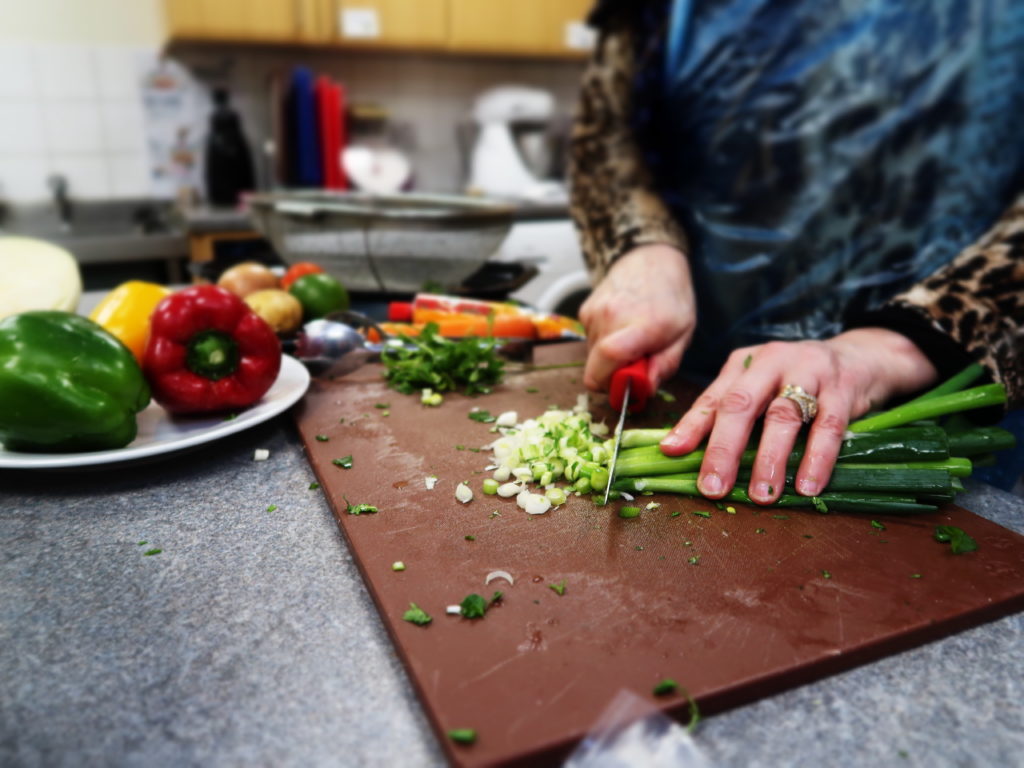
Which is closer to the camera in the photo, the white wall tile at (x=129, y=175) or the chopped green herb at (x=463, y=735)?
the chopped green herb at (x=463, y=735)

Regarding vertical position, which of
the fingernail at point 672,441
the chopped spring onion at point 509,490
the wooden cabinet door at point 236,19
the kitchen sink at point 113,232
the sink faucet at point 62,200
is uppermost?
the wooden cabinet door at point 236,19

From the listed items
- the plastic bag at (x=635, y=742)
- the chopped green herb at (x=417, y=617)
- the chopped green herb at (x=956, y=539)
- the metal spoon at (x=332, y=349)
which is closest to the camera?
the plastic bag at (x=635, y=742)

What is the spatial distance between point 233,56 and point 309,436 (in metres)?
2.98

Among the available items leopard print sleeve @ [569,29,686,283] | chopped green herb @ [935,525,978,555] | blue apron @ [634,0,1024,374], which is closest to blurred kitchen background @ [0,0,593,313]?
leopard print sleeve @ [569,29,686,283]

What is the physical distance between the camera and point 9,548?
2.26 ft

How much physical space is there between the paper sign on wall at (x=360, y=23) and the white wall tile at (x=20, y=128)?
1.29 meters

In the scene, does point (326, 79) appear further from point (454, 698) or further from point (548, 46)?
point (454, 698)

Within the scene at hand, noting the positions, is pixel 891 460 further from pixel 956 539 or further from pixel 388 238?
pixel 388 238

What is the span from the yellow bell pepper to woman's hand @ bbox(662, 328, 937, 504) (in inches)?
28.8

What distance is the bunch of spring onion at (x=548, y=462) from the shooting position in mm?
770

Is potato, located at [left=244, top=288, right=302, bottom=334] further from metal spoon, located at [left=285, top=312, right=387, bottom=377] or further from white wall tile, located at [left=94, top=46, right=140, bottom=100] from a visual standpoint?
white wall tile, located at [left=94, top=46, right=140, bottom=100]

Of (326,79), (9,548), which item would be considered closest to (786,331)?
(9,548)

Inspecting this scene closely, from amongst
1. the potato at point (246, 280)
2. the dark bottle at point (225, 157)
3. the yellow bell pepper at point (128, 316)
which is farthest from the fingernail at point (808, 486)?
the dark bottle at point (225, 157)

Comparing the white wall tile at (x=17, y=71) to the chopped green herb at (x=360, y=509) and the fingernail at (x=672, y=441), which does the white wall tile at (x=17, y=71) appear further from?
the fingernail at (x=672, y=441)
